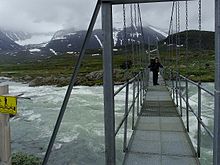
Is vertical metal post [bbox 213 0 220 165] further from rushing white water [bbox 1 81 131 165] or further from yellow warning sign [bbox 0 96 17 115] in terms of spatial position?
rushing white water [bbox 1 81 131 165]

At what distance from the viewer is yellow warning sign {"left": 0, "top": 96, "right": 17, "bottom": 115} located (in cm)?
198

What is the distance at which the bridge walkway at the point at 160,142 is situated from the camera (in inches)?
131

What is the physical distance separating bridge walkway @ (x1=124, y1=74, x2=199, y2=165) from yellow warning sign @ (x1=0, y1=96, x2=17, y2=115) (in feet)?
5.19

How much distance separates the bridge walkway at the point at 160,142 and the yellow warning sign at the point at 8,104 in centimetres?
158

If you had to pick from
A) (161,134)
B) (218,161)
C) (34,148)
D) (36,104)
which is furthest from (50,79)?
(218,161)

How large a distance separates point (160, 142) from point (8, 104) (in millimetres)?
2454

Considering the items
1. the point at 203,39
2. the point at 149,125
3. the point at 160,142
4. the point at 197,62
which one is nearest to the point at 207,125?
the point at 197,62

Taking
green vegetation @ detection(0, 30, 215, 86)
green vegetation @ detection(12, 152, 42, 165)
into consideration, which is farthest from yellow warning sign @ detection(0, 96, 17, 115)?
green vegetation @ detection(12, 152, 42, 165)

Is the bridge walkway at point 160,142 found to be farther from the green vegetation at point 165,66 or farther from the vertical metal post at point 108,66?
the vertical metal post at point 108,66

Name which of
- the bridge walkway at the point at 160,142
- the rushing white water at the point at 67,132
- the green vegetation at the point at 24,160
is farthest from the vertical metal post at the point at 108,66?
the green vegetation at the point at 24,160

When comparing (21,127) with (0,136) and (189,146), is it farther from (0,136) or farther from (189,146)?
(0,136)

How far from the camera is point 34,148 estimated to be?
11.0 m

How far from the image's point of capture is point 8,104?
1.99m

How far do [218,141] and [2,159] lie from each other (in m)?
1.36
